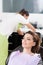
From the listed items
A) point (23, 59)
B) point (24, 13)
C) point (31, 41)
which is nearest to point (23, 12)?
point (24, 13)

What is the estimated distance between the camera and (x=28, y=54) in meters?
1.55

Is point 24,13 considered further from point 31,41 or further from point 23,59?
point 23,59

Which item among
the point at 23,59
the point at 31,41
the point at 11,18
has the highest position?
the point at 11,18

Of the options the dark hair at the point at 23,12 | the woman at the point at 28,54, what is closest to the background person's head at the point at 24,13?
the dark hair at the point at 23,12

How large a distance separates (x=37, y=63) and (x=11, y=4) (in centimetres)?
79

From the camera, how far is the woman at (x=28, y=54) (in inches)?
59.7

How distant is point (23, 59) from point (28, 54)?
6cm

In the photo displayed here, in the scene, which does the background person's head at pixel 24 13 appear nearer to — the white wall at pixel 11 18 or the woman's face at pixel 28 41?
the white wall at pixel 11 18

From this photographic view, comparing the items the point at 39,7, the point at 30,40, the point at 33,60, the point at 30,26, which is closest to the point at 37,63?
the point at 33,60

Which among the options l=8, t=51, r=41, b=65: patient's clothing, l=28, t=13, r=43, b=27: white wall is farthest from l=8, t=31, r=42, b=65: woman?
l=28, t=13, r=43, b=27: white wall

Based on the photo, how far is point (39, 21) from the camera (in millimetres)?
1910

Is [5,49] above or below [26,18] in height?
below

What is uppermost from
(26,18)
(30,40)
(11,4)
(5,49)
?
(11,4)

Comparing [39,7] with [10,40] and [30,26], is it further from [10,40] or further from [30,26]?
[10,40]
